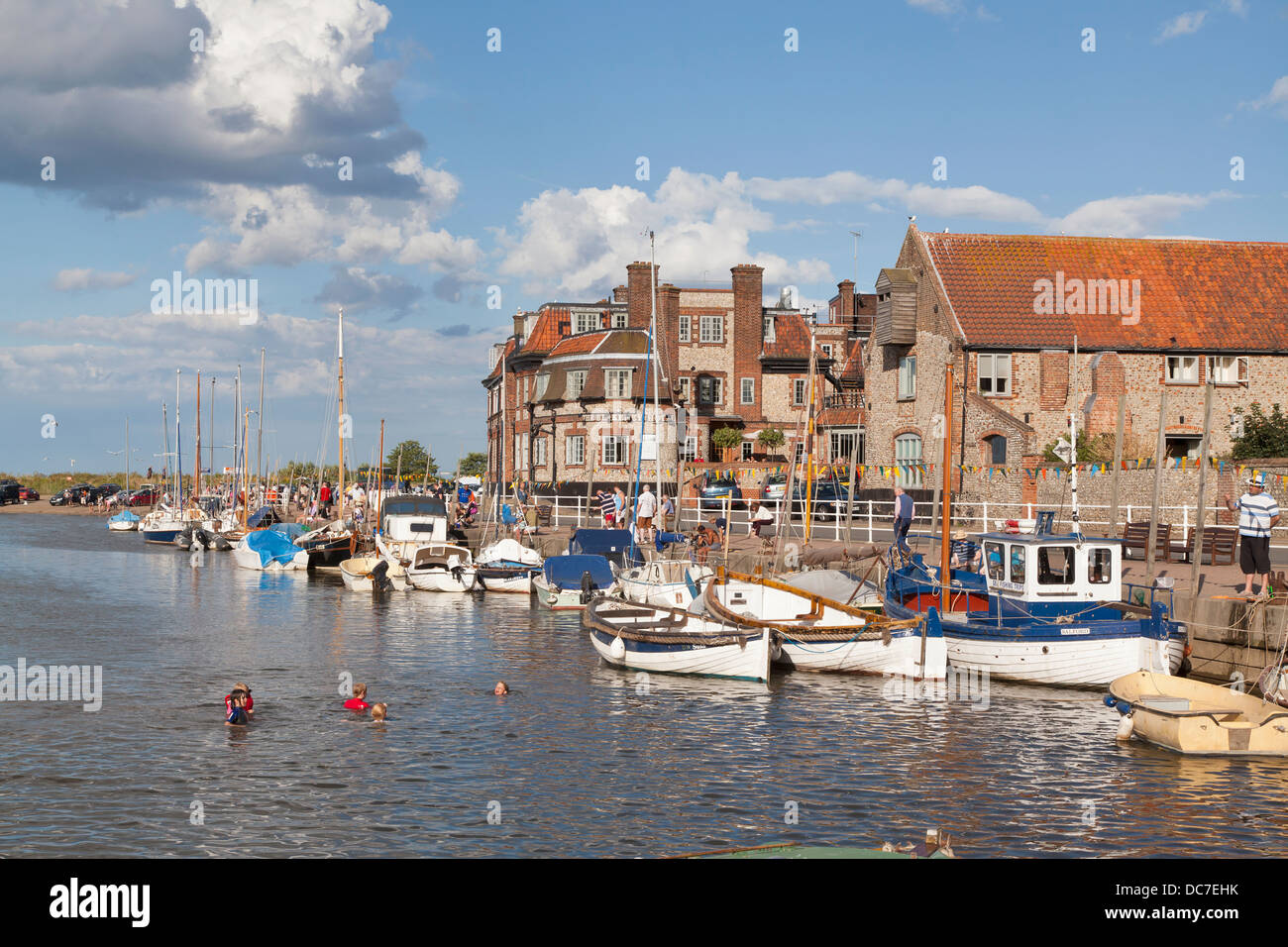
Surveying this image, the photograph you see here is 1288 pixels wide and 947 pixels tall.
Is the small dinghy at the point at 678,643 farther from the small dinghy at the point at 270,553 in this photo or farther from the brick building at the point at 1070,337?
the small dinghy at the point at 270,553

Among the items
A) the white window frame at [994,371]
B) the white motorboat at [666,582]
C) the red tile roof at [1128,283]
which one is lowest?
the white motorboat at [666,582]

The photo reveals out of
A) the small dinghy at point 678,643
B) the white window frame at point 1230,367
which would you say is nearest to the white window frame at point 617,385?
the white window frame at point 1230,367

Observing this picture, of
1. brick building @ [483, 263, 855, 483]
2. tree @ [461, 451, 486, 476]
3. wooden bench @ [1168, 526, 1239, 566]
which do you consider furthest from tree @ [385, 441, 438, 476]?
wooden bench @ [1168, 526, 1239, 566]

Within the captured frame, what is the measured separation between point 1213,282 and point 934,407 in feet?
45.7

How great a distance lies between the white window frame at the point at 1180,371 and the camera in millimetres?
48969

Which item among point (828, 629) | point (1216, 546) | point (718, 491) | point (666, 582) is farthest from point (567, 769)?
point (718, 491)

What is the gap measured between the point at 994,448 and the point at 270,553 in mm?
31577

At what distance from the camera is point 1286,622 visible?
19.0 meters

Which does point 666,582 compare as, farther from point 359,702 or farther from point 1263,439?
point 1263,439

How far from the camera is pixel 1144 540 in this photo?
30.6 meters

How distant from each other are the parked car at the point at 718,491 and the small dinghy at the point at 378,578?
15986 mm

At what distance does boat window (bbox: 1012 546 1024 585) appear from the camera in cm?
2270
